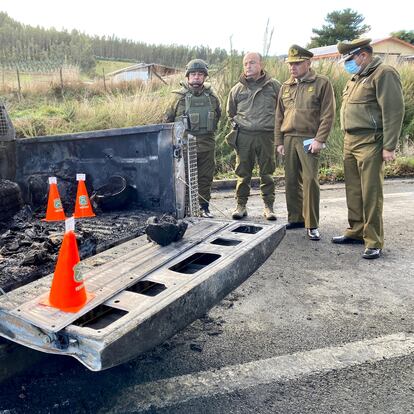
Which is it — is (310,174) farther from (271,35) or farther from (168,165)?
(271,35)

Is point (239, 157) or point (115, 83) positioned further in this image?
point (115, 83)

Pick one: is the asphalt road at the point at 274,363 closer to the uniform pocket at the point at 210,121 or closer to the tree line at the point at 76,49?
the uniform pocket at the point at 210,121

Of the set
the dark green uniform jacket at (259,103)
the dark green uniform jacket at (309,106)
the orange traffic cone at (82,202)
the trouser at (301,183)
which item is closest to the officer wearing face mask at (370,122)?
the dark green uniform jacket at (309,106)

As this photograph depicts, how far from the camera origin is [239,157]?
5730 millimetres

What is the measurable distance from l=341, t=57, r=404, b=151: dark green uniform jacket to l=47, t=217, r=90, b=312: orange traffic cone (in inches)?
122

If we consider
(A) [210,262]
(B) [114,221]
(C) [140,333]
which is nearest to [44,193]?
(B) [114,221]

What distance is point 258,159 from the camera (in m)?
5.68

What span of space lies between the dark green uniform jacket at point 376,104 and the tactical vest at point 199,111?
1.71 metres

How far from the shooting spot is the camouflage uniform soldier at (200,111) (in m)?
5.44

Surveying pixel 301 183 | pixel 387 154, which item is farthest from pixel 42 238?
pixel 301 183

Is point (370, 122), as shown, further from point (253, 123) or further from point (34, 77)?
point (34, 77)

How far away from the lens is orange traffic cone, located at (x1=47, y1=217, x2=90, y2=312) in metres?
1.86

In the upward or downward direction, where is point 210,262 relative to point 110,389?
upward

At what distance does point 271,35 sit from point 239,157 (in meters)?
4.63
